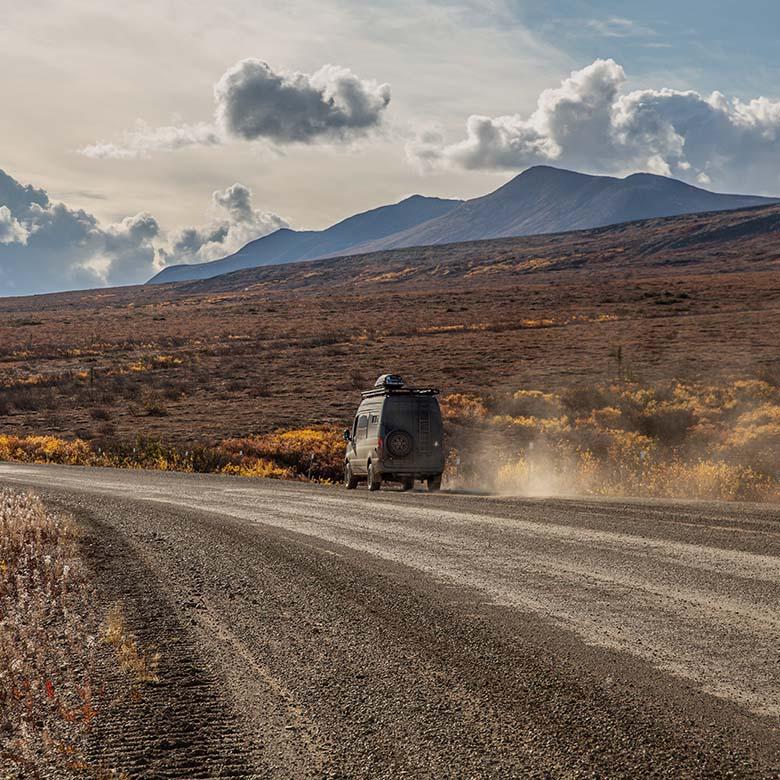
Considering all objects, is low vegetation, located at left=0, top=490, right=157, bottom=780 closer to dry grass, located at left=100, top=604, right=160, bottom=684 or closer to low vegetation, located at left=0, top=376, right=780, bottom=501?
dry grass, located at left=100, top=604, right=160, bottom=684

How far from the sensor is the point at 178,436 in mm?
34375

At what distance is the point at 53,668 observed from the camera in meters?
6.31

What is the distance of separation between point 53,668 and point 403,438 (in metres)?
14.2

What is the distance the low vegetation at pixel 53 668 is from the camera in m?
4.75

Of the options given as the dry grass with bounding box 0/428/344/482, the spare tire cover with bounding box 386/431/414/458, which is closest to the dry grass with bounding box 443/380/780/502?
the spare tire cover with bounding box 386/431/414/458

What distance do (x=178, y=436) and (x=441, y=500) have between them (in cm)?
1970

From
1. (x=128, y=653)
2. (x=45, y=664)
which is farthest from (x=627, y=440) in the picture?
(x=45, y=664)

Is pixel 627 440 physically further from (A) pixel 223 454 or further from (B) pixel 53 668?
(B) pixel 53 668

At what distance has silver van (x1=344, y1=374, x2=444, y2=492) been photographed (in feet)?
66.3

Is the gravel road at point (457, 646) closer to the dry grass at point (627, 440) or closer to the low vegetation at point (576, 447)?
the dry grass at point (627, 440)

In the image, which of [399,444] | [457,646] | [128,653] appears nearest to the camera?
[128,653]

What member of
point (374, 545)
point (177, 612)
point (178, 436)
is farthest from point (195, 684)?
point (178, 436)

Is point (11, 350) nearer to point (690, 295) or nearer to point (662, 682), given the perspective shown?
point (690, 295)

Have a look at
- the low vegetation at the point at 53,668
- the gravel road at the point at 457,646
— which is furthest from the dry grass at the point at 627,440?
the low vegetation at the point at 53,668
